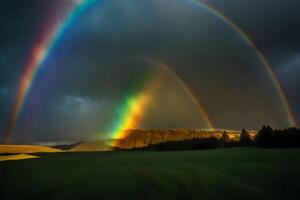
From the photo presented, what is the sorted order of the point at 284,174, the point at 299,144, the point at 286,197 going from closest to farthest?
the point at 286,197 → the point at 284,174 → the point at 299,144

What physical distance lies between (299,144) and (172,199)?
74183 mm

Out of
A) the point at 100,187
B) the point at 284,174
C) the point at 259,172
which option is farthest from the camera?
the point at 259,172

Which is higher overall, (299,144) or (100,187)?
(299,144)

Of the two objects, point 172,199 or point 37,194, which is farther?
point 37,194

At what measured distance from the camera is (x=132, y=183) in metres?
17.9

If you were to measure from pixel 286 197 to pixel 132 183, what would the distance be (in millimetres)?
10556

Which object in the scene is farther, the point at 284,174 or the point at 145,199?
the point at 284,174

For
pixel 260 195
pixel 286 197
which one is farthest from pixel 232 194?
pixel 286 197

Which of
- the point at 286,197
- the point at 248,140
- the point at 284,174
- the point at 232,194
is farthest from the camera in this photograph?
the point at 248,140

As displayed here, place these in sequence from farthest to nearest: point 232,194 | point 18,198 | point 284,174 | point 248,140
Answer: point 248,140
point 284,174
point 18,198
point 232,194

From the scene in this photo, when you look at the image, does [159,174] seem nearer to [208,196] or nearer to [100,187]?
[100,187]

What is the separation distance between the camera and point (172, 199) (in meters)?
14.0

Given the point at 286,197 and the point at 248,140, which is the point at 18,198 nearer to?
the point at 286,197

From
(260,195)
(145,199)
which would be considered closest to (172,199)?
(145,199)
